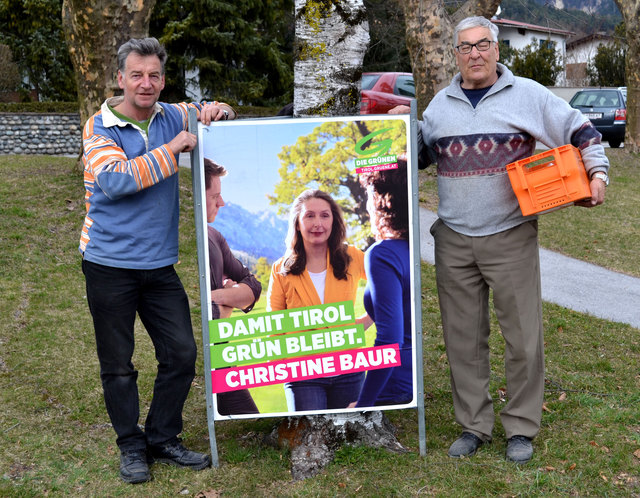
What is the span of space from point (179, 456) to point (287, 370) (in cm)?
77

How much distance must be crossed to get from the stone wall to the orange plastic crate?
16292mm

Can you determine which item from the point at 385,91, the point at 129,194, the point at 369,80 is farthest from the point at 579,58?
the point at 129,194

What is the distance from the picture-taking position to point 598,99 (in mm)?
Result: 22312

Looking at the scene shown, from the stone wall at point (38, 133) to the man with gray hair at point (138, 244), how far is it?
1553 cm

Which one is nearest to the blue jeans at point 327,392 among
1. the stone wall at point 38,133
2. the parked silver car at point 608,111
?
the stone wall at point 38,133

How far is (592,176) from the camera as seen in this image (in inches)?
141

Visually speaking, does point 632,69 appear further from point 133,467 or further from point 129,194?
point 133,467

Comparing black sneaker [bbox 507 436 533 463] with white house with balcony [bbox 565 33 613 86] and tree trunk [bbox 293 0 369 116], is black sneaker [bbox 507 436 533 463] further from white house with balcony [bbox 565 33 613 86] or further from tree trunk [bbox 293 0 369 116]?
white house with balcony [bbox 565 33 613 86]

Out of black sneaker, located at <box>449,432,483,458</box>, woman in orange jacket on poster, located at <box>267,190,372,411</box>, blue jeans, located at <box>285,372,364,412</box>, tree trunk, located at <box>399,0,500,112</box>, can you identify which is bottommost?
black sneaker, located at <box>449,432,483,458</box>

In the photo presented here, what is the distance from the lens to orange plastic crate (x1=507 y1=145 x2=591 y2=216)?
3465mm

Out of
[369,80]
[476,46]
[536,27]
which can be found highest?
[536,27]

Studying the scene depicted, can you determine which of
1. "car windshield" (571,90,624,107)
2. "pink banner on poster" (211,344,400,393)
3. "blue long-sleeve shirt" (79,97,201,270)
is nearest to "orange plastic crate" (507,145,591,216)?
"pink banner on poster" (211,344,400,393)

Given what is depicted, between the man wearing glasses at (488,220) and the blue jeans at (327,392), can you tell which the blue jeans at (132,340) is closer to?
the blue jeans at (327,392)

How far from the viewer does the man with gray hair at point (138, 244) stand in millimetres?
3443
